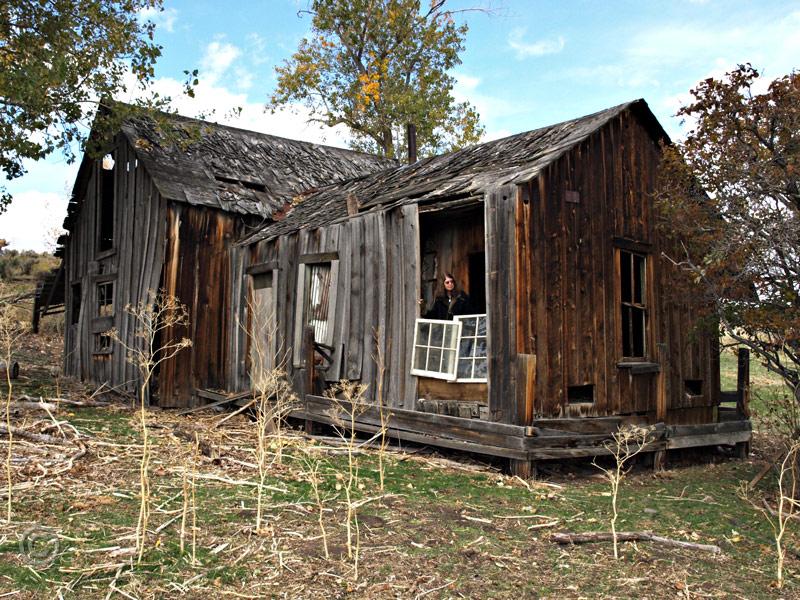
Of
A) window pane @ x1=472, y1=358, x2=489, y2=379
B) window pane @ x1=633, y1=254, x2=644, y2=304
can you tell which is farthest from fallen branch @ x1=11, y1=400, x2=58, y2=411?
Answer: window pane @ x1=633, y1=254, x2=644, y2=304

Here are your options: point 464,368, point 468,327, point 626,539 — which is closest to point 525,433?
point 464,368

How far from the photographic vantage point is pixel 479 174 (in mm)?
9938

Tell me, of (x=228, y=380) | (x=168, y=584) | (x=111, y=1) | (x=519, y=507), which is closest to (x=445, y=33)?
(x=111, y=1)

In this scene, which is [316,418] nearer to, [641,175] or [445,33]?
[641,175]

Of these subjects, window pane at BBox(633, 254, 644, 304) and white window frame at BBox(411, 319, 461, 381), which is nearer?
white window frame at BBox(411, 319, 461, 381)

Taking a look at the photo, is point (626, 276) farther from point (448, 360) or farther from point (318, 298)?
point (318, 298)

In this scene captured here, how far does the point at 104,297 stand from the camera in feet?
55.7

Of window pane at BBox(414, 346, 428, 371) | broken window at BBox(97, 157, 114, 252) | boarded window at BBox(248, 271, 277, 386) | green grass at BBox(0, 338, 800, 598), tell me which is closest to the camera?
green grass at BBox(0, 338, 800, 598)

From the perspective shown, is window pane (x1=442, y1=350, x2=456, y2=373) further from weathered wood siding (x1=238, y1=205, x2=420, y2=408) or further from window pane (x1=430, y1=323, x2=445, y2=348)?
weathered wood siding (x1=238, y1=205, x2=420, y2=408)

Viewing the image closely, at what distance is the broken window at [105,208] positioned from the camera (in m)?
17.1

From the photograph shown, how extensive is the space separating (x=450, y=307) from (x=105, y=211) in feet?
36.5

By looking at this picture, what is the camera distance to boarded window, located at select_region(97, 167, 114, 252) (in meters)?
17.2

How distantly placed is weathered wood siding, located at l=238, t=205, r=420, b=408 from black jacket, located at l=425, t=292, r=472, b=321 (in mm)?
451

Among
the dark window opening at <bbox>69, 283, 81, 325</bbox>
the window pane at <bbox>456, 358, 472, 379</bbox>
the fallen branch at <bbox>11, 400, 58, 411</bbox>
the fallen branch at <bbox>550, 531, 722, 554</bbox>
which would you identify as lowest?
the fallen branch at <bbox>550, 531, 722, 554</bbox>
